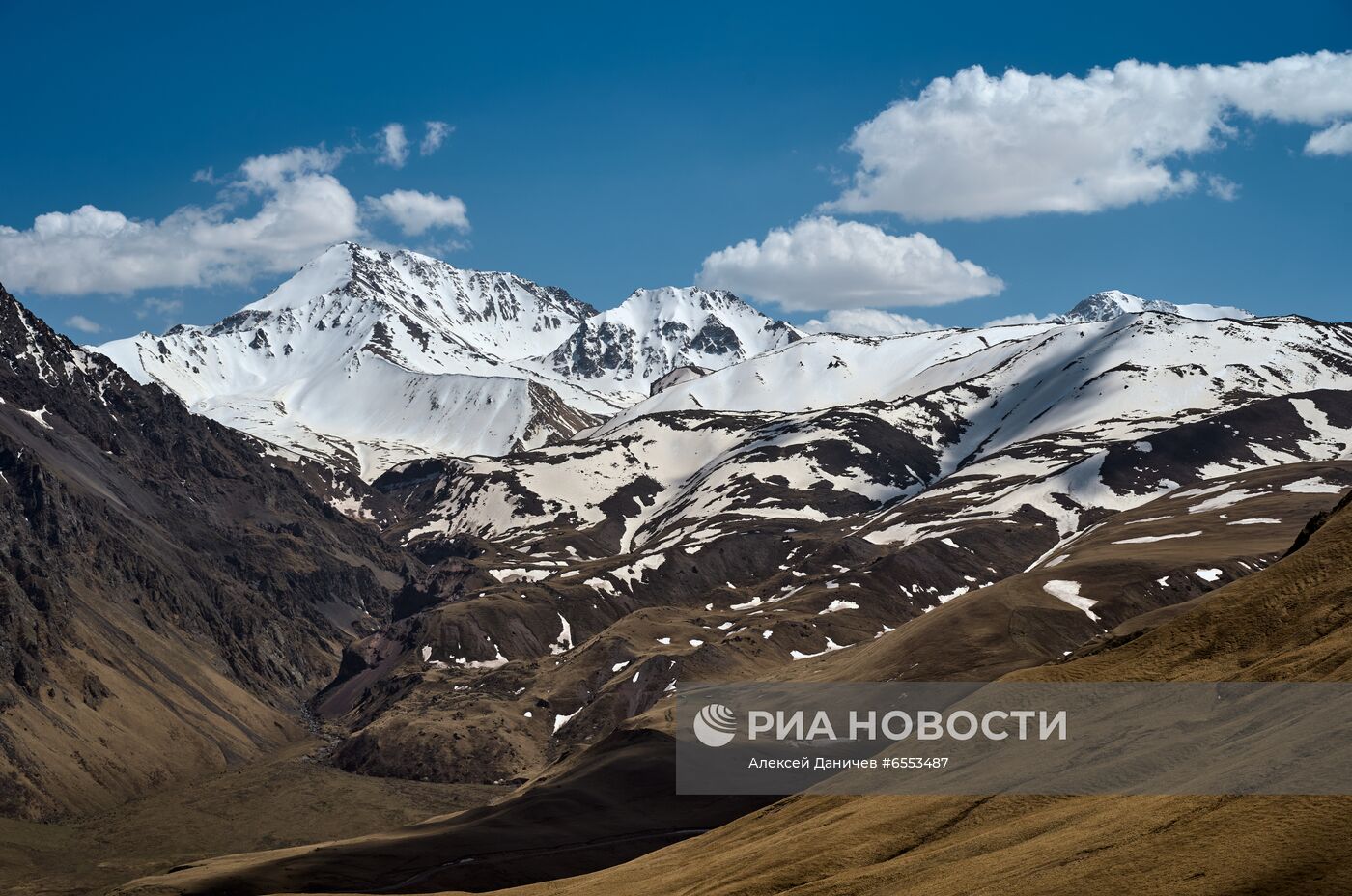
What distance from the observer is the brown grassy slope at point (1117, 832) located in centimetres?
5775

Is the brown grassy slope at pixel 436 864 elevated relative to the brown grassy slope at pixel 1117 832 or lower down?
lower down

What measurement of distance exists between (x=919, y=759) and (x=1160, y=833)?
49.0m

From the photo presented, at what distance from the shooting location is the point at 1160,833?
2544 inches

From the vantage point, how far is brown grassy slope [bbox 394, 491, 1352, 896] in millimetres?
57750

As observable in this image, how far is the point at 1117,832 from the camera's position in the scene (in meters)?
→ 67.5
